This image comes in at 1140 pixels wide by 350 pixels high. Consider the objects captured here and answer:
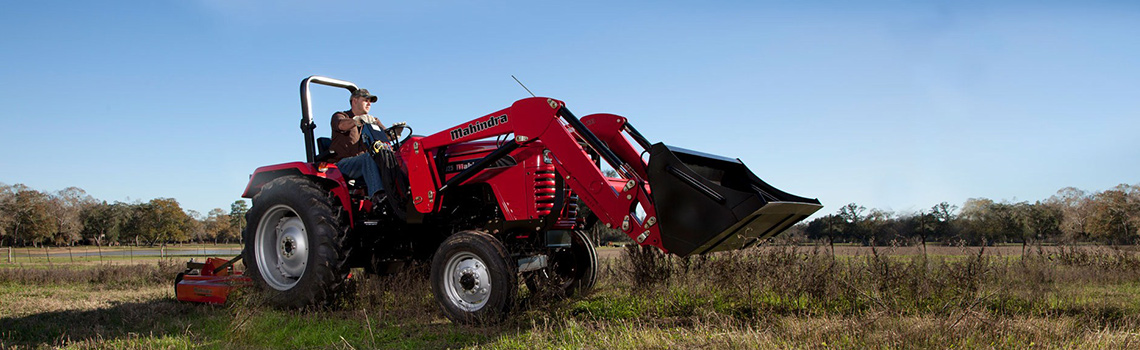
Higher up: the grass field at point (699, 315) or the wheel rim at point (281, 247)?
the wheel rim at point (281, 247)

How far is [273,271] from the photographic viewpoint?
7422 mm

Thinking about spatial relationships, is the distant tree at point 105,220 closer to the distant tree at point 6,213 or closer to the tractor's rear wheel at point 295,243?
the distant tree at point 6,213

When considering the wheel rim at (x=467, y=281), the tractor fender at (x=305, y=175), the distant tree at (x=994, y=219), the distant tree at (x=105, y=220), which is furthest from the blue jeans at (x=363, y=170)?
the distant tree at (x=105, y=220)

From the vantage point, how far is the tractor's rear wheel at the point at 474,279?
5320mm

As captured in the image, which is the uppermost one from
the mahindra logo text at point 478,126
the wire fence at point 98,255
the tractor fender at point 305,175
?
the mahindra logo text at point 478,126

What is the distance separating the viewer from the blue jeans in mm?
6629

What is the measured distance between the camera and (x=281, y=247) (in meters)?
7.21

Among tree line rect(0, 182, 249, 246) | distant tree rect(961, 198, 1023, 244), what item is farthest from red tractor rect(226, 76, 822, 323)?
tree line rect(0, 182, 249, 246)

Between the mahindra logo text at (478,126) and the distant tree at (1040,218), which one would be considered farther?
the distant tree at (1040,218)

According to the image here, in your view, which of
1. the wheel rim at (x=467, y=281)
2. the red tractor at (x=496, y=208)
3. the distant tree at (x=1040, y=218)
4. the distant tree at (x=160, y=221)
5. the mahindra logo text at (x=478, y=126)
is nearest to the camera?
the red tractor at (x=496, y=208)

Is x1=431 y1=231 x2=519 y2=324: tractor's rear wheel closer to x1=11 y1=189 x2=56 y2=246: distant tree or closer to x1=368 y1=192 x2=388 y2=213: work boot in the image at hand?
x1=368 y1=192 x2=388 y2=213: work boot

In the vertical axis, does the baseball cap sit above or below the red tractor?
above

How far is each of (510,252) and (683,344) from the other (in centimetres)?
201

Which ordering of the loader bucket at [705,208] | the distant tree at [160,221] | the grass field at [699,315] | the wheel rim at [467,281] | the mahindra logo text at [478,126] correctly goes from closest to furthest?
the grass field at [699,315] < the loader bucket at [705,208] < the wheel rim at [467,281] < the mahindra logo text at [478,126] < the distant tree at [160,221]
